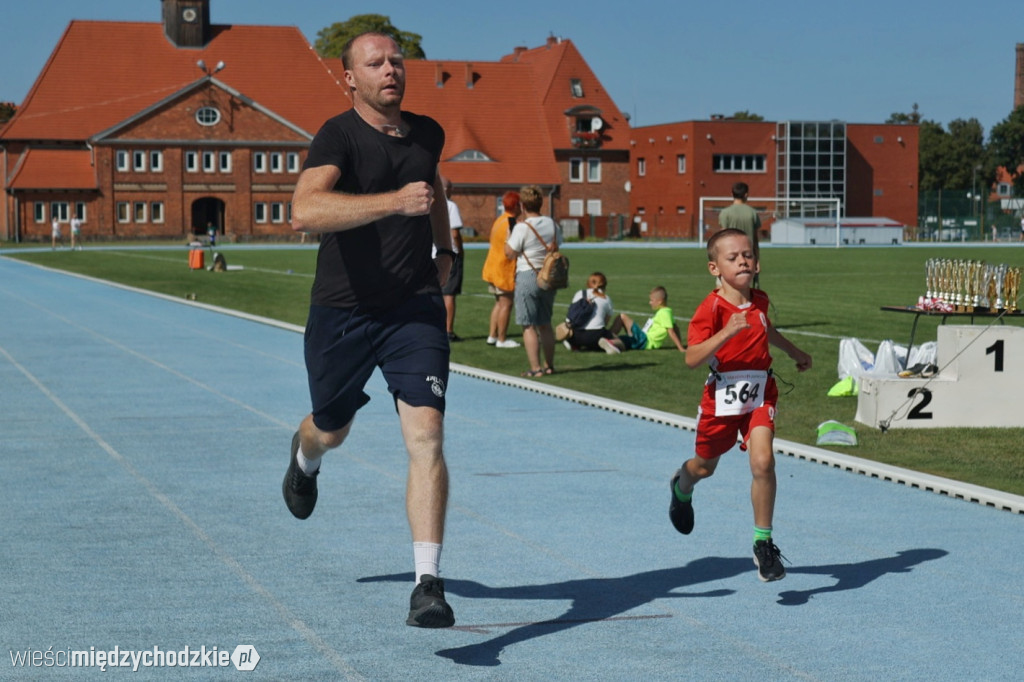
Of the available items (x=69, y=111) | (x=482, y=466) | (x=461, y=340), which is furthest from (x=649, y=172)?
(x=482, y=466)

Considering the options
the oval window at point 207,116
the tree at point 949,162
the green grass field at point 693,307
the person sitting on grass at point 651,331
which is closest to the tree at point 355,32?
the oval window at point 207,116

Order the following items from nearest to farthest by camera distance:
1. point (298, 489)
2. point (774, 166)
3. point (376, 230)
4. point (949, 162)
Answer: point (376, 230), point (298, 489), point (774, 166), point (949, 162)

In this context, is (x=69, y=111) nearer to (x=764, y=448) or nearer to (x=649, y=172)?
(x=649, y=172)

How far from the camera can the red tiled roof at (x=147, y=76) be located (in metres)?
86.2

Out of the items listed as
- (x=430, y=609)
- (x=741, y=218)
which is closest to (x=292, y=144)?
(x=741, y=218)

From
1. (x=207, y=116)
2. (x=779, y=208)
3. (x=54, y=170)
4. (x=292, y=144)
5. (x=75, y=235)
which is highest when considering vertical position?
(x=207, y=116)

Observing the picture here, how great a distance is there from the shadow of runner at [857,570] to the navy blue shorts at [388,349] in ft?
5.84

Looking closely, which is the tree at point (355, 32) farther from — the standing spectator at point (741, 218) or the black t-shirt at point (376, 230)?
the black t-shirt at point (376, 230)

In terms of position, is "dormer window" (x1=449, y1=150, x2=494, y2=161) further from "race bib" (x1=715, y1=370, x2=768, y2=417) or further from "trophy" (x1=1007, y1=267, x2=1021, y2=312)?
"race bib" (x1=715, y1=370, x2=768, y2=417)

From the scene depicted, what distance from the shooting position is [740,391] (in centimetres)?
655

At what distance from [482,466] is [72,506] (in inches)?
105

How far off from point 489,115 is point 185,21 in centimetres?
1981

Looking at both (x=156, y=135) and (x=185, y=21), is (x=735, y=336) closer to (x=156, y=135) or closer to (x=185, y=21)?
(x=156, y=135)

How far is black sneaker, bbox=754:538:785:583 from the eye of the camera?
6.24 m
